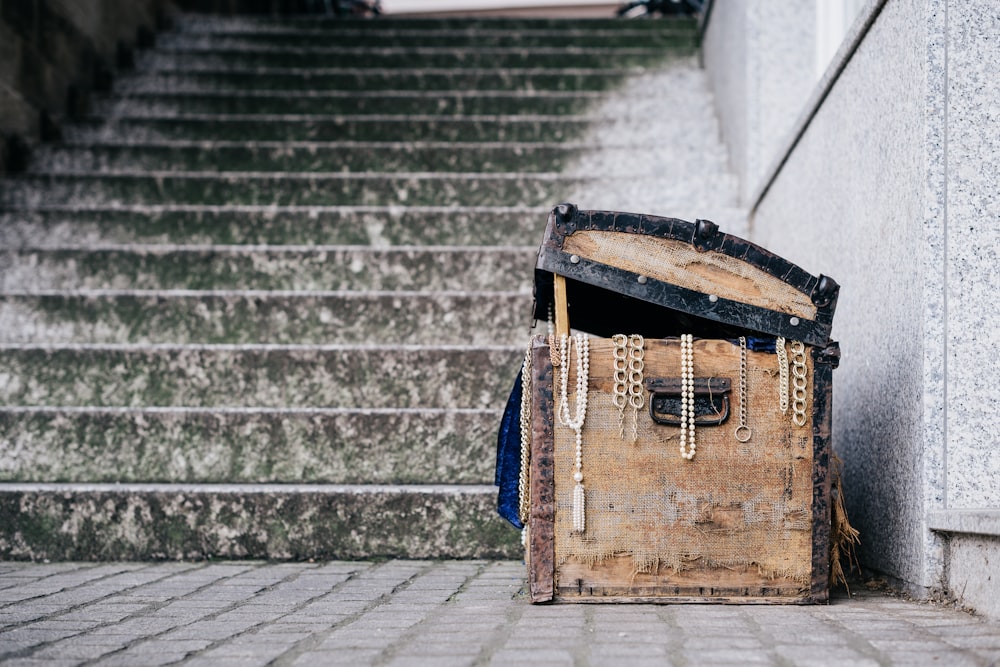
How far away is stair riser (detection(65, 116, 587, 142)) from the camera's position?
6.06 meters

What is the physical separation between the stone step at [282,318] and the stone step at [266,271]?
1.06 feet

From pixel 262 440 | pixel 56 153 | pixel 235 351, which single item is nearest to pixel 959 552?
pixel 262 440

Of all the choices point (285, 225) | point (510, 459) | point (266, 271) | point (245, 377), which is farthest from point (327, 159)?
point (510, 459)

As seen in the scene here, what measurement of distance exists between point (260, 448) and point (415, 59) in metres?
4.19

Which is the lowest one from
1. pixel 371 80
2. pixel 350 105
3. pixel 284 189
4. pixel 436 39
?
pixel 284 189

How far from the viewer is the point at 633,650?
2.08m

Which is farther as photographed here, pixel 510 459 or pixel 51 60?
pixel 51 60

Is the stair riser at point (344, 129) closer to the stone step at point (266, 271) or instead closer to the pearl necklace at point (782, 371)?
the stone step at point (266, 271)

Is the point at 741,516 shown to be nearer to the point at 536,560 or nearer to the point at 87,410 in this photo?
the point at 536,560

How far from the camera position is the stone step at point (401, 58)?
7062 millimetres

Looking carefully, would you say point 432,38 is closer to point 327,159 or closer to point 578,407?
point 327,159

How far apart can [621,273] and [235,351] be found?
198 cm

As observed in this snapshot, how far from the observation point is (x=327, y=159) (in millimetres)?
5758

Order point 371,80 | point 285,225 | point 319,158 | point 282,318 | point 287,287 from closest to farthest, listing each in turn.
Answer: point 282,318 → point 287,287 → point 285,225 → point 319,158 → point 371,80
